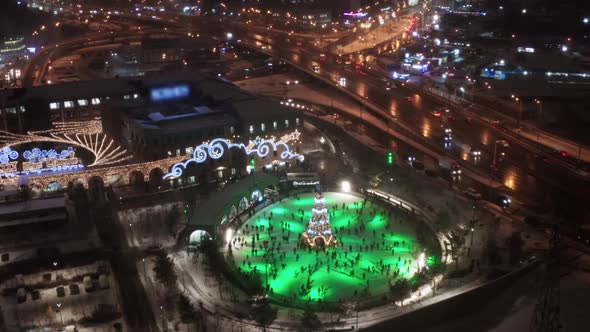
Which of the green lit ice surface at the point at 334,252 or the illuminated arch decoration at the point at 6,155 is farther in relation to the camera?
the illuminated arch decoration at the point at 6,155

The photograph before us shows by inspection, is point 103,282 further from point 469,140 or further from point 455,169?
point 469,140

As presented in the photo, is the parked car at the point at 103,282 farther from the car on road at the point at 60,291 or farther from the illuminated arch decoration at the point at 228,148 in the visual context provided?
the illuminated arch decoration at the point at 228,148

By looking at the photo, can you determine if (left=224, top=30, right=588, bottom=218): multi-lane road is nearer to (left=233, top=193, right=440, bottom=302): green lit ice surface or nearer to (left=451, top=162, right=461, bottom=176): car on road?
(left=451, top=162, right=461, bottom=176): car on road

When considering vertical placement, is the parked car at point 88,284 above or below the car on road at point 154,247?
above

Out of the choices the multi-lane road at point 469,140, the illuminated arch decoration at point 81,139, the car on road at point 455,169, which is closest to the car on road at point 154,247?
the illuminated arch decoration at point 81,139

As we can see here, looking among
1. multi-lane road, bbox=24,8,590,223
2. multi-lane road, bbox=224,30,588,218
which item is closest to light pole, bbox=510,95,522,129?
multi-lane road, bbox=224,30,588,218

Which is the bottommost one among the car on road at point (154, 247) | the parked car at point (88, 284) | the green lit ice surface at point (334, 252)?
the green lit ice surface at point (334, 252)

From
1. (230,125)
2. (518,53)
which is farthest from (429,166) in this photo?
(518,53)
